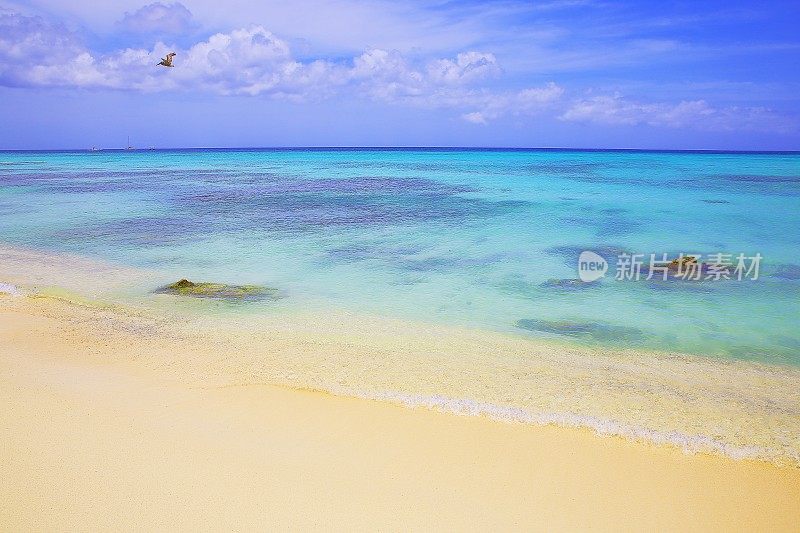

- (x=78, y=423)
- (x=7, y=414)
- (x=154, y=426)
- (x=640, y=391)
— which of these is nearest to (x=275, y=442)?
(x=154, y=426)

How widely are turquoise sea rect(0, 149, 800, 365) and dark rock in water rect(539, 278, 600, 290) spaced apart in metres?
0.05

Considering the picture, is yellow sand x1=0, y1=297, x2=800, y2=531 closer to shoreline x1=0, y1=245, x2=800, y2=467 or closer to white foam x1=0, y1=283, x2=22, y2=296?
shoreline x1=0, y1=245, x2=800, y2=467

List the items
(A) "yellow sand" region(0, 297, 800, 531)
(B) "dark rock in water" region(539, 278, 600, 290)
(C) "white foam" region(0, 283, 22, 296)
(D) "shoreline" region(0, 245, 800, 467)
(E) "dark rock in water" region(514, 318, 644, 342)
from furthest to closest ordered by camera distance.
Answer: (B) "dark rock in water" region(539, 278, 600, 290) < (C) "white foam" region(0, 283, 22, 296) < (E) "dark rock in water" region(514, 318, 644, 342) < (D) "shoreline" region(0, 245, 800, 467) < (A) "yellow sand" region(0, 297, 800, 531)

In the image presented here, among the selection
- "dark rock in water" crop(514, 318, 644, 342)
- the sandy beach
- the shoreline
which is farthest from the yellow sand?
"dark rock in water" crop(514, 318, 644, 342)

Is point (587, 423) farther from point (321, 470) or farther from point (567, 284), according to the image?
point (567, 284)

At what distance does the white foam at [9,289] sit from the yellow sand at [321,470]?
387 cm

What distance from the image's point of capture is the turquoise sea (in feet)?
24.0

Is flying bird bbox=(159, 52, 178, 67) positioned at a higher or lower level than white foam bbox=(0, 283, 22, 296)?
higher

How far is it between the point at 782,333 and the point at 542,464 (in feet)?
16.4

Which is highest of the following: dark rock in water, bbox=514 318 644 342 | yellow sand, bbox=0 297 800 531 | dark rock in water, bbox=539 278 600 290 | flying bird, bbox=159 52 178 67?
flying bird, bbox=159 52 178 67

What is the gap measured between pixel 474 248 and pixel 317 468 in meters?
8.86

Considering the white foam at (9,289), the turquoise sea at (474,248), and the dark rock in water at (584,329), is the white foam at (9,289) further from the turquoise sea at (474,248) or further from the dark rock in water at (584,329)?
the dark rock in water at (584,329)

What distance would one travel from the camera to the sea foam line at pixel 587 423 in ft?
13.4

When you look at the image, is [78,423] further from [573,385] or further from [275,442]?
[573,385]
